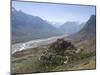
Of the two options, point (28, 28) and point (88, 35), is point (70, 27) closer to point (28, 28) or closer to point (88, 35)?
point (88, 35)

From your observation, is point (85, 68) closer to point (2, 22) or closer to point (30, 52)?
point (30, 52)

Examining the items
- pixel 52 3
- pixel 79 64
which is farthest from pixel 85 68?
pixel 52 3

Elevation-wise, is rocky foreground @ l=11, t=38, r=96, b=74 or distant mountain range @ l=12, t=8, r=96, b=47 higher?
distant mountain range @ l=12, t=8, r=96, b=47

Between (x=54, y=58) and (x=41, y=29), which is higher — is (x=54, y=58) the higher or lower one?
the lower one

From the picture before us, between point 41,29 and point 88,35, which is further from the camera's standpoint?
point 88,35

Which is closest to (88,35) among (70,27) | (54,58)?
(70,27)

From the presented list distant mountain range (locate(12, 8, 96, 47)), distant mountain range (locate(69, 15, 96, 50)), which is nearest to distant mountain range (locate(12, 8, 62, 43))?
distant mountain range (locate(12, 8, 96, 47))

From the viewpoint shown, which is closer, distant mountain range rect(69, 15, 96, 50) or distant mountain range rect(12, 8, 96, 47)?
distant mountain range rect(12, 8, 96, 47)

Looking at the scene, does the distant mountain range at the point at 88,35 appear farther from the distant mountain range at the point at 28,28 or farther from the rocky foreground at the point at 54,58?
the distant mountain range at the point at 28,28

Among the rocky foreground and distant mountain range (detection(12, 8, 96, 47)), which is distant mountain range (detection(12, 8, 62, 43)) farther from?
the rocky foreground
